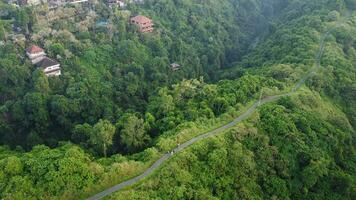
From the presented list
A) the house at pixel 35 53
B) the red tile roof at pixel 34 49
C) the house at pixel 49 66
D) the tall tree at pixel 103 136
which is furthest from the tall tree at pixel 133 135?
the red tile roof at pixel 34 49

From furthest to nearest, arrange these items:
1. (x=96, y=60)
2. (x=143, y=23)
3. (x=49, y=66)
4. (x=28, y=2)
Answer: (x=143, y=23) → (x=28, y=2) → (x=96, y=60) → (x=49, y=66)

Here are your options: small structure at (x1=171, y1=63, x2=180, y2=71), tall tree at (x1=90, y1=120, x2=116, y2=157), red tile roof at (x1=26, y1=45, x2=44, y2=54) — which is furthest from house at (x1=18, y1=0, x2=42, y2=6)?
tall tree at (x1=90, y1=120, x2=116, y2=157)

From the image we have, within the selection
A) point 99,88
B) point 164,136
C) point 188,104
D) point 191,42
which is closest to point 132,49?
point 99,88

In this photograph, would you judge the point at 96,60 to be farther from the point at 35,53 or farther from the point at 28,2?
the point at 28,2

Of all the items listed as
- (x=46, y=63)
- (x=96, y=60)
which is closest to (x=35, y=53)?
(x=46, y=63)

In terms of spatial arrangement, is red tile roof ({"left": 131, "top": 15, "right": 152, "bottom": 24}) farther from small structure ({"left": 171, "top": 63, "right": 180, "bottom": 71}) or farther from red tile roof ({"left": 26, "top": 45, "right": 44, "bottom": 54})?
red tile roof ({"left": 26, "top": 45, "right": 44, "bottom": 54})

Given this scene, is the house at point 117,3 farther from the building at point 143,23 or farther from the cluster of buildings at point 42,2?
the cluster of buildings at point 42,2

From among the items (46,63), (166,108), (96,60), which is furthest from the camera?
(96,60)
